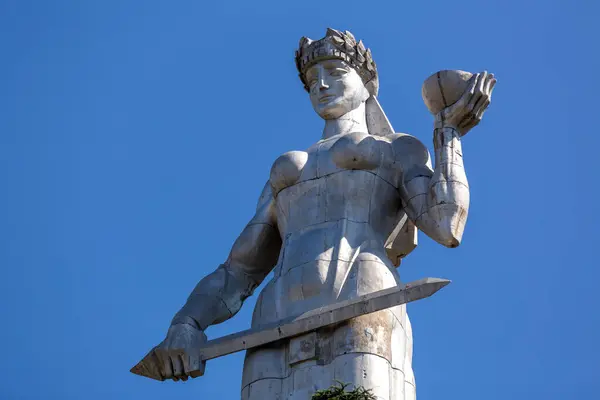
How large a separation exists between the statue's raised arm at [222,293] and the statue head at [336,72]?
1290 millimetres

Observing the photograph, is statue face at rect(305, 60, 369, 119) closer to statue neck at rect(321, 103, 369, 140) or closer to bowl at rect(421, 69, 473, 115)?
statue neck at rect(321, 103, 369, 140)

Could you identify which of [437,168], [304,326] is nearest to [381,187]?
[437,168]

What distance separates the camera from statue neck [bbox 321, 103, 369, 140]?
22.5m

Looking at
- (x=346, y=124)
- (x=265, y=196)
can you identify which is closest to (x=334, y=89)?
(x=346, y=124)

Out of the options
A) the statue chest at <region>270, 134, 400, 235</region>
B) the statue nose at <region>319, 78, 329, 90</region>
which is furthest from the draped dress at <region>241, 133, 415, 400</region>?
the statue nose at <region>319, 78, 329, 90</region>

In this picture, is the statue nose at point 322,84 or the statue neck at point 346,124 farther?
the statue nose at point 322,84

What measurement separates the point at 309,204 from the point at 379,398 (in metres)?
2.91

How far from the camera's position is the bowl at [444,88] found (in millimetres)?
21422

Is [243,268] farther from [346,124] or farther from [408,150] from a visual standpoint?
[408,150]

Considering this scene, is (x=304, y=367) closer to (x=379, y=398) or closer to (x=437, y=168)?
(x=379, y=398)

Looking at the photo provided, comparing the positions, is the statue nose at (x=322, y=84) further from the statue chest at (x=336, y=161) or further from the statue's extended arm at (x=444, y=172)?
the statue's extended arm at (x=444, y=172)

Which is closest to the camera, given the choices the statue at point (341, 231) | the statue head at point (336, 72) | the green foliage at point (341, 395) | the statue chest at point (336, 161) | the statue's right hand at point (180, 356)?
the green foliage at point (341, 395)

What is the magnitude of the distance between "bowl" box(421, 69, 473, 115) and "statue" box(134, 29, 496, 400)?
2 cm

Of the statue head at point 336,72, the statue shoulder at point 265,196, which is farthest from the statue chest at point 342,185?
the statue head at point 336,72
